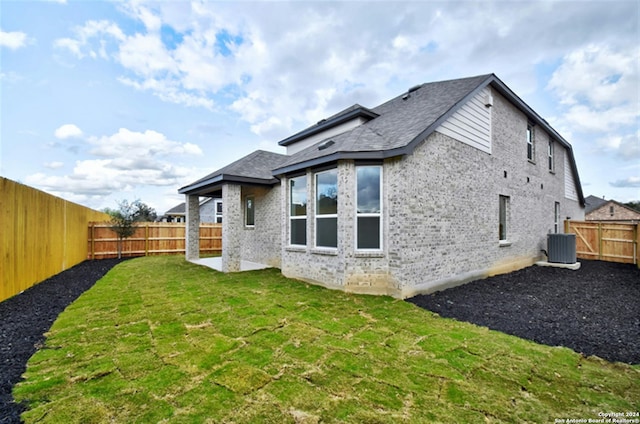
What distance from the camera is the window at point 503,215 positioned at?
419 inches

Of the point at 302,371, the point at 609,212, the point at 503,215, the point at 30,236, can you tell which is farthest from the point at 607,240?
the point at 609,212

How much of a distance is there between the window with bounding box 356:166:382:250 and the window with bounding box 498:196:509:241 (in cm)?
613

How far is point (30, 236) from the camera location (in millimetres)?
7746

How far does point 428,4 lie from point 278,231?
8.81 meters

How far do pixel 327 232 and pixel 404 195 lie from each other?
232cm

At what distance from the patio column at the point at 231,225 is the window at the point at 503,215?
950 centimetres

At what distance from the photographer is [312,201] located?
836cm

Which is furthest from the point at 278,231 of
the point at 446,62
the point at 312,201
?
the point at 446,62

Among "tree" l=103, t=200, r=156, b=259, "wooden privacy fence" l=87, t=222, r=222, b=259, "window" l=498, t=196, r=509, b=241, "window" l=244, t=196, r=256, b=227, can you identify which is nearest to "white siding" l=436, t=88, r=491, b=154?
"window" l=498, t=196, r=509, b=241

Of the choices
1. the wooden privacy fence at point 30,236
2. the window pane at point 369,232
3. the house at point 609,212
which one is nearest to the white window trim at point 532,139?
the window pane at point 369,232

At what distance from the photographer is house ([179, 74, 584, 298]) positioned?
713 centimetres

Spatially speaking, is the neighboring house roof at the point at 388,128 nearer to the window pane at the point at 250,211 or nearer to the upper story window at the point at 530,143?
the upper story window at the point at 530,143

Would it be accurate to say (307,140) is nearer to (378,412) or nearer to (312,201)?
(312,201)

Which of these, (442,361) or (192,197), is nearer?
(442,361)
